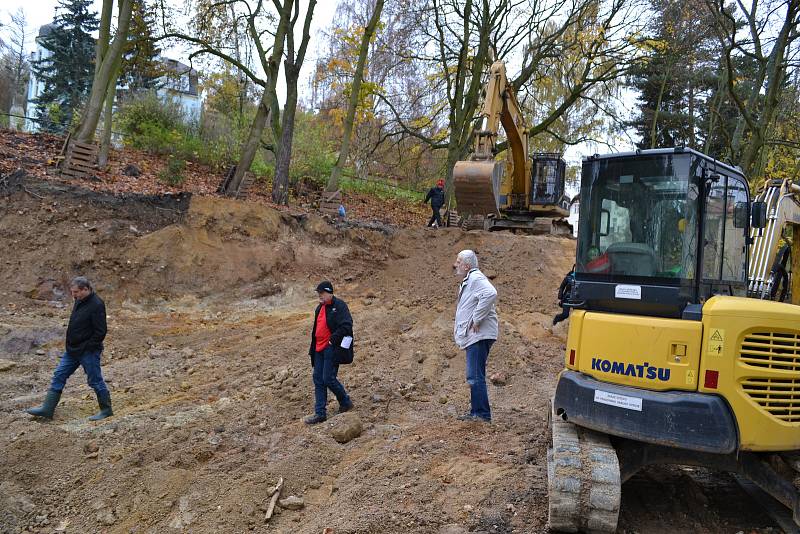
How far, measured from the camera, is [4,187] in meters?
12.8

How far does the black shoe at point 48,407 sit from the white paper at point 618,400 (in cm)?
606

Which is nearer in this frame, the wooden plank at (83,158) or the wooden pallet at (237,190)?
the wooden plank at (83,158)

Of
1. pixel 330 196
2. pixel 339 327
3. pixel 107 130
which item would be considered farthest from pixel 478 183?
pixel 107 130

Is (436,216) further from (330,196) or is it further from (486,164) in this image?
(486,164)

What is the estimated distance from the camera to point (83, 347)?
23.6 feet

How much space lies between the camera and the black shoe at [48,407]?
7.13m

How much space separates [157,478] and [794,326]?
5433 mm

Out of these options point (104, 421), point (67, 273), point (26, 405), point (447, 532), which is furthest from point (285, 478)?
point (67, 273)

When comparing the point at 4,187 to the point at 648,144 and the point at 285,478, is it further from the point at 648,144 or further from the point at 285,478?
the point at 648,144

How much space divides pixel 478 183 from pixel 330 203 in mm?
7942

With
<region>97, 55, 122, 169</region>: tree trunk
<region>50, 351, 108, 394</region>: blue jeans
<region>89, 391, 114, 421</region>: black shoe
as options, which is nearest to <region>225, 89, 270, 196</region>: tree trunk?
<region>97, 55, 122, 169</region>: tree trunk

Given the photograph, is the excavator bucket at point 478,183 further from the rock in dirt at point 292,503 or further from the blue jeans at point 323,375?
the rock in dirt at point 292,503

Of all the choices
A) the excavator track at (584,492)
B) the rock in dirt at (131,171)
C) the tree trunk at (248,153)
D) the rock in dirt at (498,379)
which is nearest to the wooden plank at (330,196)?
the tree trunk at (248,153)

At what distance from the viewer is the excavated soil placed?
5176 millimetres
